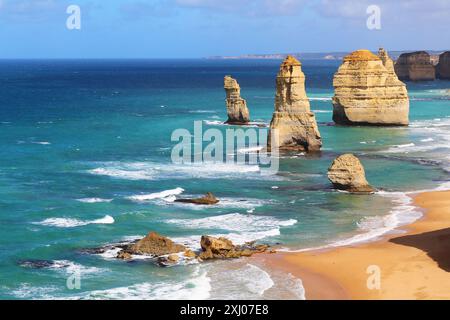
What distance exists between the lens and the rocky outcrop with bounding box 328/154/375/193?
4719cm

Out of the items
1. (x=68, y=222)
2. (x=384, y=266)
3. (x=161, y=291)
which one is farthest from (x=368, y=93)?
(x=161, y=291)

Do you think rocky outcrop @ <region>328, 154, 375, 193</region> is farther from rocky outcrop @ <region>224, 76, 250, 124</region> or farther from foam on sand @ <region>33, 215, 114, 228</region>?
rocky outcrop @ <region>224, 76, 250, 124</region>

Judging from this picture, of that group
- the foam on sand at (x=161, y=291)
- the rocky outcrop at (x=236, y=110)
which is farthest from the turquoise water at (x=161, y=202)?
the rocky outcrop at (x=236, y=110)

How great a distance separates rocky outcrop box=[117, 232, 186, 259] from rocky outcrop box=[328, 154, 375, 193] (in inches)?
618

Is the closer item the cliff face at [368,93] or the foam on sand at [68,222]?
the foam on sand at [68,222]

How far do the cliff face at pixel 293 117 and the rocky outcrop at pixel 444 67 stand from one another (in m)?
120

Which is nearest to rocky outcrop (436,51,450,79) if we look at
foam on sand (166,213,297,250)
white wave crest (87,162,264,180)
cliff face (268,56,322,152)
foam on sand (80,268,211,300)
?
cliff face (268,56,322,152)

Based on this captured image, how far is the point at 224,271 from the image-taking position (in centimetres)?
3266

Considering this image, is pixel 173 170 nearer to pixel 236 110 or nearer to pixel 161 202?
pixel 161 202

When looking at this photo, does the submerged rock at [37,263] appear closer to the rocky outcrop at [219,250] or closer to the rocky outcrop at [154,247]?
the rocky outcrop at [154,247]

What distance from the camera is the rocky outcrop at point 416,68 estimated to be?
164m

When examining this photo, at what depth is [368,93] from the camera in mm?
78500
